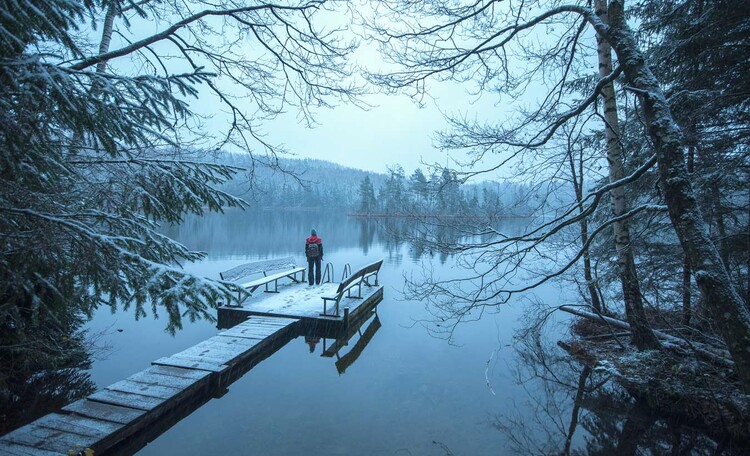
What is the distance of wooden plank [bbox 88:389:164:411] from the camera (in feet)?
16.1

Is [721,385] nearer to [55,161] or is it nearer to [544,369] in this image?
[544,369]

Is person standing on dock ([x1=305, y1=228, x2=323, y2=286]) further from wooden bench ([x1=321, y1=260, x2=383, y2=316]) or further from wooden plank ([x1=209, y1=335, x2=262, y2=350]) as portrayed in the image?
wooden plank ([x1=209, y1=335, x2=262, y2=350])

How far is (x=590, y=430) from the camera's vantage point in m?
5.63

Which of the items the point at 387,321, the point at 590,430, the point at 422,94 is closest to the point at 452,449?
the point at 590,430

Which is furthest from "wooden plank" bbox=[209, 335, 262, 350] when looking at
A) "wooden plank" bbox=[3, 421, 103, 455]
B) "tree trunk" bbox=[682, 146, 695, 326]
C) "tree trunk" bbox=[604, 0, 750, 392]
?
"tree trunk" bbox=[682, 146, 695, 326]

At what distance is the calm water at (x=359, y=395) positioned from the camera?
5.03m

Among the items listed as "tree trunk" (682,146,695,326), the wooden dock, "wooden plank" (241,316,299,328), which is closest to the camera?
the wooden dock

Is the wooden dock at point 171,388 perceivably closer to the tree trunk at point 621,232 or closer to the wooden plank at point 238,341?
the wooden plank at point 238,341

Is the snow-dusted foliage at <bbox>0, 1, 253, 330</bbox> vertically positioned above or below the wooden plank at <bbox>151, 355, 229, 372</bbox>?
above

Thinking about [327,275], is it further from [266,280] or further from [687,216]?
[687,216]

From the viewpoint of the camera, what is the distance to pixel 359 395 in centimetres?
649

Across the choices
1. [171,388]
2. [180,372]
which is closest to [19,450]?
[171,388]

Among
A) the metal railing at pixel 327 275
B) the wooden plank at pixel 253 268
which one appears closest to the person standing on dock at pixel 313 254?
the metal railing at pixel 327 275

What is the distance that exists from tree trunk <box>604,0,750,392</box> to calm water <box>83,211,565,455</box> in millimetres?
2830
